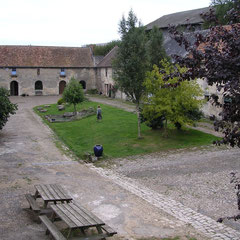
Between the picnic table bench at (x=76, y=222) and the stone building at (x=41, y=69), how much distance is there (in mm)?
40967

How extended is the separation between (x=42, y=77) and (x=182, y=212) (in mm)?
40918

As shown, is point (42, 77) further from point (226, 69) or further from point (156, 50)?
point (226, 69)

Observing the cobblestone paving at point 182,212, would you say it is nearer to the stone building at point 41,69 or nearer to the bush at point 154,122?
the bush at point 154,122

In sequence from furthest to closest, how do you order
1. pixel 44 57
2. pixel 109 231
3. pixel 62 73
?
1. pixel 62 73
2. pixel 44 57
3. pixel 109 231

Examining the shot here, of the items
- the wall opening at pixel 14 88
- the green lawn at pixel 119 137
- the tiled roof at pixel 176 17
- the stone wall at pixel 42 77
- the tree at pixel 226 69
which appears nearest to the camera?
the tree at pixel 226 69

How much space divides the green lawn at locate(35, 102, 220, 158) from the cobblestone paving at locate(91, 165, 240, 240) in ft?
15.4

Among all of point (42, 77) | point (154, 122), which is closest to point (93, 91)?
point (42, 77)

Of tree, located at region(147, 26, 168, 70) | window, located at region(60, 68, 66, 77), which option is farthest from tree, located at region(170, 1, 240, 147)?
window, located at region(60, 68, 66, 77)

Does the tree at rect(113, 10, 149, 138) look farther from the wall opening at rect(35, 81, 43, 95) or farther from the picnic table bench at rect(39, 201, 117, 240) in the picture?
the wall opening at rect(35, 81, 43, 95)

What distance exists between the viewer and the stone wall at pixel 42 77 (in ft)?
153

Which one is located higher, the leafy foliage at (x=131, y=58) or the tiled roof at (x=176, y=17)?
the tiled roof at (x=176, y=17)

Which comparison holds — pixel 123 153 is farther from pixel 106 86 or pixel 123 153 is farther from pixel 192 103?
pixel 106 86

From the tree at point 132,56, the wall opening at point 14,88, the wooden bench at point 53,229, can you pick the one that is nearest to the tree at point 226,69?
the wooden bench at point 53,229

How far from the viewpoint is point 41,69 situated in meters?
47.7
